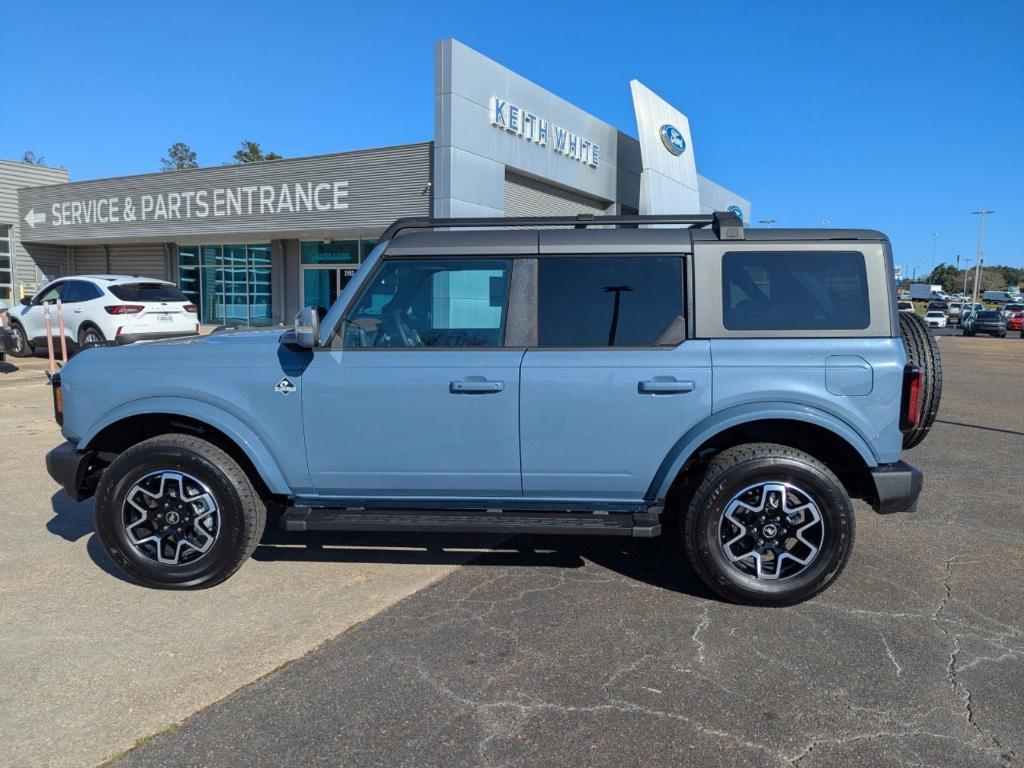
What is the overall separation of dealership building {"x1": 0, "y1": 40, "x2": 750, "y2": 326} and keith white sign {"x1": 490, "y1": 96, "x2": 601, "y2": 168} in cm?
5

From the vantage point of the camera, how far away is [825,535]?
3.92 m

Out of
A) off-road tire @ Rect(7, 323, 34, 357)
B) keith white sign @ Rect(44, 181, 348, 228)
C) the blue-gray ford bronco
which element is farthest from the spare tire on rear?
keith white sign @ Rect(44, 181, 348, 228)

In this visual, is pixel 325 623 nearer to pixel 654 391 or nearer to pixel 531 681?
pixel 531 681

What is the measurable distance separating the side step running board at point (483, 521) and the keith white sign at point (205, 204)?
1733 cm

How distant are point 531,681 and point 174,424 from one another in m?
2.49

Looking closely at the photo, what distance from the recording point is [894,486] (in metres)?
3.95

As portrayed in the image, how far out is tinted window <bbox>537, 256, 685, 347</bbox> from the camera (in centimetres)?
410

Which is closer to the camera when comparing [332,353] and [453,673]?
[453,673]

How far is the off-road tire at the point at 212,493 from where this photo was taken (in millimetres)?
4062

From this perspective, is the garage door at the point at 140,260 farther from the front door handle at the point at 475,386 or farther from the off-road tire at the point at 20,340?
the front door handle at the point at 475,386

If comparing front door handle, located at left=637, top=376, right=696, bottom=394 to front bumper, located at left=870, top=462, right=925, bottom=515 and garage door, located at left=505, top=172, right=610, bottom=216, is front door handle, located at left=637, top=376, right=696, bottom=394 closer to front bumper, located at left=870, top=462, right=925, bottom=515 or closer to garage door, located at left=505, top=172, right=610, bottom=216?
front bumper, located at left=870, top=462, right=925, bottom=515

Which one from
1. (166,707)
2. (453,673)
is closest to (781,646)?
(453,673)

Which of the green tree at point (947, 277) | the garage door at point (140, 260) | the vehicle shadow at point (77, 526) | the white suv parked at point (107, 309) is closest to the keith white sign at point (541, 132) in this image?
the white suv parked at point (107, 309)

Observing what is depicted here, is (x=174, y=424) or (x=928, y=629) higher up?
(x=174, y=424)
